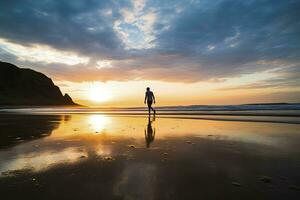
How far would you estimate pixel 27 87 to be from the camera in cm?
12162

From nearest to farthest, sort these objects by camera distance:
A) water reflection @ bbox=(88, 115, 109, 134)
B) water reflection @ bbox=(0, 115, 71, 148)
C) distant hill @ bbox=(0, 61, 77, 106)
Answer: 1. water reflection @ bbox=(0, 115, 71, 148)
2. water reflection @ bbox=(88, 115, 109, 134)
3. distant hill @ bbox=(0, 61, 77, 106)

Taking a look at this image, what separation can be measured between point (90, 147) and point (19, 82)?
145 meters

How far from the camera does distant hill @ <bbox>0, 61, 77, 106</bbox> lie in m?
110

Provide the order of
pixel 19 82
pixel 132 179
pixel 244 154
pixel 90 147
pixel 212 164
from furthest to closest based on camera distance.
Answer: pixel 19 82 → pixel 90 147 → pixel 244 154 → pixel 212 164 → pixel 132 179

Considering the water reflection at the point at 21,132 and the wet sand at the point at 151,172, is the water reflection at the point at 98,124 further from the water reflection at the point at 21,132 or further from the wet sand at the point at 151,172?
the wet sand at the point at 151,172

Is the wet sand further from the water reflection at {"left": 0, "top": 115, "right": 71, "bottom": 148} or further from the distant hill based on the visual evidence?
the distant hill

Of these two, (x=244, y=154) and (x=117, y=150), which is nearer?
(x=244, y=154)

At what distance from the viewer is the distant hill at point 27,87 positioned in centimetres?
10996

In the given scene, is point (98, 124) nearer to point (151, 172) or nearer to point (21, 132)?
point (21, 132)

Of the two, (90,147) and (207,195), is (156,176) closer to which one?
(207,195)

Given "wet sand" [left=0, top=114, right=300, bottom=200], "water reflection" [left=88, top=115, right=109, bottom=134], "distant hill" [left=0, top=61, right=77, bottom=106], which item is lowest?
"wet sand" [left=0, top=114, right=300, bottom=200]

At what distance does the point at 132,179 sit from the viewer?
10.2ft

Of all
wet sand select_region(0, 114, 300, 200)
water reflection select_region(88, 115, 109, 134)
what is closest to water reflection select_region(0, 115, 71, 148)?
wet sand select_region(0, 114, 300, 200)

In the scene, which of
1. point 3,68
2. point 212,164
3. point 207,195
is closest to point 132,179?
point 207,195
